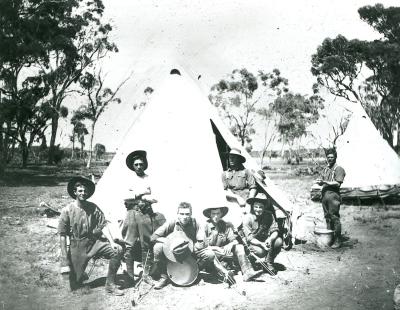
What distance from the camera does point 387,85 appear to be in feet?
60.6

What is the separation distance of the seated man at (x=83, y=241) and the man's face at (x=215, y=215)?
1087 millimetres

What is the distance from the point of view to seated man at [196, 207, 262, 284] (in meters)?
4.36

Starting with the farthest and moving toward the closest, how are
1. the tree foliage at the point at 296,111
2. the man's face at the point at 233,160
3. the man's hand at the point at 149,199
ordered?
1. the tree foliage at the point at 296,111
2. the man's face at the point at 233,160
3. the man's hand at the point at 149,199

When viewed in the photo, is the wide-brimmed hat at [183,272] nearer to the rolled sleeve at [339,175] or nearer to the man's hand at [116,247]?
the man's hand at [116,247]

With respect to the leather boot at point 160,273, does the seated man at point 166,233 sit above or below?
above

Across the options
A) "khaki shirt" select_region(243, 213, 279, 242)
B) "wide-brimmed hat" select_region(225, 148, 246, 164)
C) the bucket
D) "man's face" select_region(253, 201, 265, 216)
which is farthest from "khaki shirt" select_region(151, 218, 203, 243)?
the bucket

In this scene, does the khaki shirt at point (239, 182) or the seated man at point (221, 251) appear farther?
the khaki shirt at point (239, 182)

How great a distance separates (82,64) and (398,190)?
52.5 ft

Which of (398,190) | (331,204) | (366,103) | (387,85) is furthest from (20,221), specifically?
(366,103)

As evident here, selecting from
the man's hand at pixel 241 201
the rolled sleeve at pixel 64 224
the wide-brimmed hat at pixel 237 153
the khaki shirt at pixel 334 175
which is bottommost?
the rolled sleeve at pixel 64 224

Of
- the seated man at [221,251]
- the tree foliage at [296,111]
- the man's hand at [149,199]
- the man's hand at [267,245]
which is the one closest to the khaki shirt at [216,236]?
the seated man at [221,251]

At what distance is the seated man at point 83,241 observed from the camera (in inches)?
166

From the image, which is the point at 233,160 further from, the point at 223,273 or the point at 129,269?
the point at 129,269

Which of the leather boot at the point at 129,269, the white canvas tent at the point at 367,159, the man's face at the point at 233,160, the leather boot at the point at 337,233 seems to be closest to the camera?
the leather boot at the point at 129,269
